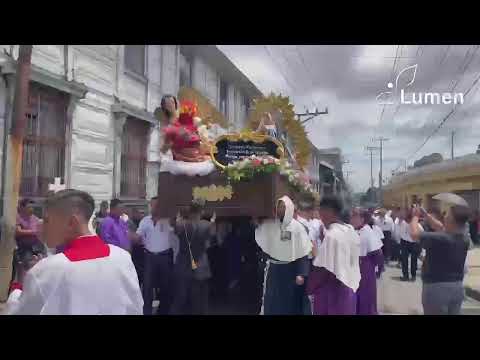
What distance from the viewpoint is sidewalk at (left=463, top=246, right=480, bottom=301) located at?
13.0 feet

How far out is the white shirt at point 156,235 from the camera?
455cm

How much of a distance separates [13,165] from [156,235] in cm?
148

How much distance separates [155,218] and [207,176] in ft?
2.18

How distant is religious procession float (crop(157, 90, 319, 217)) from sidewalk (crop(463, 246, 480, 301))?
5.54 ft

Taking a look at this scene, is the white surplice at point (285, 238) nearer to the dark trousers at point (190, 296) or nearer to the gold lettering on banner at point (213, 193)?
the gold lettering on banner at point (213, 193)

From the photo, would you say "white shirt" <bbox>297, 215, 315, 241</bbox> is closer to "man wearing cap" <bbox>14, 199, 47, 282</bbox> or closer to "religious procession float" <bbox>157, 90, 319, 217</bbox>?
"religious procession float" <bbox>157, 90, 319, 217</bbox>

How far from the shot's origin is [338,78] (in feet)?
14.1

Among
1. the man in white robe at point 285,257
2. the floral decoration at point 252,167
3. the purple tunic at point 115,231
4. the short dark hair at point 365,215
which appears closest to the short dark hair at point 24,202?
the purple tunic at point 115,231

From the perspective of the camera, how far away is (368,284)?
441 centimetres

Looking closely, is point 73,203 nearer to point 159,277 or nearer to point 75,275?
point 75,275

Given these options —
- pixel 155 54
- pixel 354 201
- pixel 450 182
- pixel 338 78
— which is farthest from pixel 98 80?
pixel 450 182

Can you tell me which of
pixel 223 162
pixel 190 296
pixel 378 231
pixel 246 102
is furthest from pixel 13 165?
pixel 378 231

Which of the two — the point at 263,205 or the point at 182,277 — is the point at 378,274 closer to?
the point at 263,205

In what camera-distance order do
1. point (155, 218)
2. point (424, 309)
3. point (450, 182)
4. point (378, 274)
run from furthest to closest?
point (378, 274) → point (155, 218) → point (450, 182) → point (424, 309)
